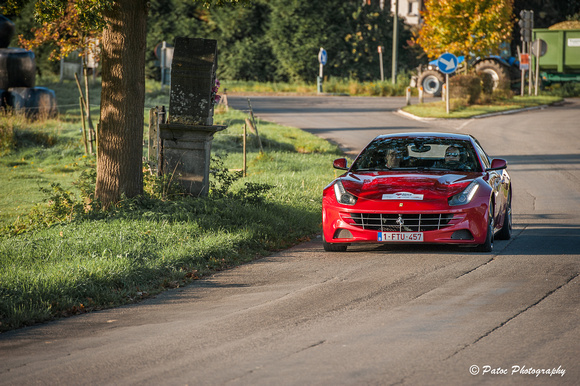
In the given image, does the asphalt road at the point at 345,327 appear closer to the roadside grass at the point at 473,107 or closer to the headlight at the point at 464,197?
the headlight at the point at 464,197

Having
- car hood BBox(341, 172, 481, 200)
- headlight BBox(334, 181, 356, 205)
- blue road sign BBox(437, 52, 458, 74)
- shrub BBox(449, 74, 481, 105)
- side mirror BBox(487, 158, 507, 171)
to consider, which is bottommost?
headlight BBox(334, 181, 356, 205)

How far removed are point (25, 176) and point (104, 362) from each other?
573 inches

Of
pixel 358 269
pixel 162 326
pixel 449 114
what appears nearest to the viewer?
pixel 162 326

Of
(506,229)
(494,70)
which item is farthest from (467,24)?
(506,229)

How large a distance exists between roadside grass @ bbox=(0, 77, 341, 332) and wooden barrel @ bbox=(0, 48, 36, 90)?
9619 mm

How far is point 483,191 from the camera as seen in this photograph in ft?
31.5

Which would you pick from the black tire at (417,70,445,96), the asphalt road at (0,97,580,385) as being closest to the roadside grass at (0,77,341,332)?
the asphalt road at (0,97,580,385)

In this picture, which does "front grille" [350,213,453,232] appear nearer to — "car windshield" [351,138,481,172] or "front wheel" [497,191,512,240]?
"car windshield" [351,138,481,172]

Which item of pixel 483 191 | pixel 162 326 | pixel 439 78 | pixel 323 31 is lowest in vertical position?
pixel 162 326

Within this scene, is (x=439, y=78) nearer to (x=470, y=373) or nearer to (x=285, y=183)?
(x=285, y=183)

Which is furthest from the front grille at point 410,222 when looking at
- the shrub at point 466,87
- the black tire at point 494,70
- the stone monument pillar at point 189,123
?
the black tire at point 494,70

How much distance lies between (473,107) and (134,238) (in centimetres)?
2720

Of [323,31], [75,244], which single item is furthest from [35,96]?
[323,31]

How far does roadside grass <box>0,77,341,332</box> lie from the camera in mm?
7645
